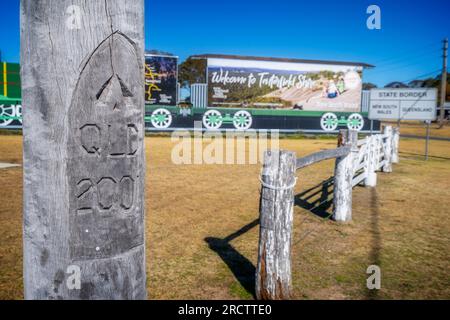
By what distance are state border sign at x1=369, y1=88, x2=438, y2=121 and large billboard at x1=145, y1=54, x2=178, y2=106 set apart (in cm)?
1011

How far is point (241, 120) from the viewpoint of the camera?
67.6 feet

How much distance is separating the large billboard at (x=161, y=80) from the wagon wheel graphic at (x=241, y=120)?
11.3ft

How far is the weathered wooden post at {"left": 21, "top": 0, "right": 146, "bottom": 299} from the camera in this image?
1.05 m

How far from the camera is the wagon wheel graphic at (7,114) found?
56.5 ft

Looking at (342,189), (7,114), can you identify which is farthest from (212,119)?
(342,189)

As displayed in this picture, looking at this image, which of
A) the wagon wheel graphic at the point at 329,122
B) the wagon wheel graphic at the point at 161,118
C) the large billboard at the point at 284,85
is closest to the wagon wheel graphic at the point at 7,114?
A: the wagon wheel graphic at the point at 161,118

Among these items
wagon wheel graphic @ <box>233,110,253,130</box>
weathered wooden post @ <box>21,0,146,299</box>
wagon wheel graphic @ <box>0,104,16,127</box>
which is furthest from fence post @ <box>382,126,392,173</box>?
wagon wheel graphic @ <box>0,104,16,127</box>

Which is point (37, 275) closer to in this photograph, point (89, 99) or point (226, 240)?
point (89, 99)

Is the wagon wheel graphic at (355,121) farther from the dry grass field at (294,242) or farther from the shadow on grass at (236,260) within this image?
the shadow on grass at (236,260)

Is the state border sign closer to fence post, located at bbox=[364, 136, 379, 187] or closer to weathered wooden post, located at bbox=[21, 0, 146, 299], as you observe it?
fence post, located at bbox=[364, 136, 379, 187]

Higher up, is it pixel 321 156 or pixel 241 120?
pixel 241 120

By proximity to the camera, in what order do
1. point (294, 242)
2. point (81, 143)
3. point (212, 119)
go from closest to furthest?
point (81, 143) → point (294, 242) → point (212, 119)

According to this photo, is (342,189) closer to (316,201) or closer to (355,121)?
(316,201)

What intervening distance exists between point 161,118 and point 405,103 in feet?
37.8
